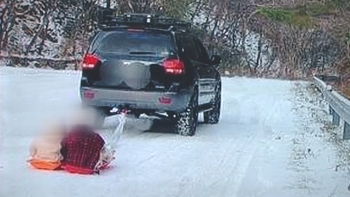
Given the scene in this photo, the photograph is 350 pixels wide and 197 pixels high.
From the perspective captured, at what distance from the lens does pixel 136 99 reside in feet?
43.4

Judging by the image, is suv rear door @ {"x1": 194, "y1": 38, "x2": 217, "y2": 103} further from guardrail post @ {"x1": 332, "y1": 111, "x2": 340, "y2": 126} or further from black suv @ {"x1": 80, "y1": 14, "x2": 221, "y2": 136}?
guardrail post @ {"x1": 332, "y1": 111, "x2": 340, "y2": 126}

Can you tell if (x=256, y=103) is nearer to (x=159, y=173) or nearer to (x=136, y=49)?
(x=136, y=49)

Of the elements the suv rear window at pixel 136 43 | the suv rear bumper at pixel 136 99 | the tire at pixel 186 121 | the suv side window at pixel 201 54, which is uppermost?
the suv rear window at pixel 136 43

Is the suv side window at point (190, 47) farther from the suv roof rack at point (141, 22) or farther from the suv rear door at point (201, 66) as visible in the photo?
the suv roof rack at point (141, 22)

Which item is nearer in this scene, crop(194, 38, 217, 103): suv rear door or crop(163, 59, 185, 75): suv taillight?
crop(163, 59, 185, 75): suv taillight

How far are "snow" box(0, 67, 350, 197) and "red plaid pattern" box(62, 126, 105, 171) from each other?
0.21 metres

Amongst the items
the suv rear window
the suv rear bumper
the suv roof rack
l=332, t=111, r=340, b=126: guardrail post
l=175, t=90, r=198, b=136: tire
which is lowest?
l=332, t=111, r=340, b=126: guardrail post

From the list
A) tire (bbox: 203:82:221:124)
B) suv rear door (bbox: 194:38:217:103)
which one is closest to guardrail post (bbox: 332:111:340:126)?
tire (bbox: 203:82:221:124)

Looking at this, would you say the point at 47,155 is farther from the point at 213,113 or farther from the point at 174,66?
the point at 213,113

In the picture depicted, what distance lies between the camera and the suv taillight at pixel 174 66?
13.3 m

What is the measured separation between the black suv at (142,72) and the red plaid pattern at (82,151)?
11.8 ft

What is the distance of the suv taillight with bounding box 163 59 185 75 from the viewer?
43.8 feet

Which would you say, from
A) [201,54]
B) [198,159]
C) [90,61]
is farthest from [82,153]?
[201,54]

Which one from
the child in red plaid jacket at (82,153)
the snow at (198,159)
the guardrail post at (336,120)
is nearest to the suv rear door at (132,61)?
the snow at (198,159)
